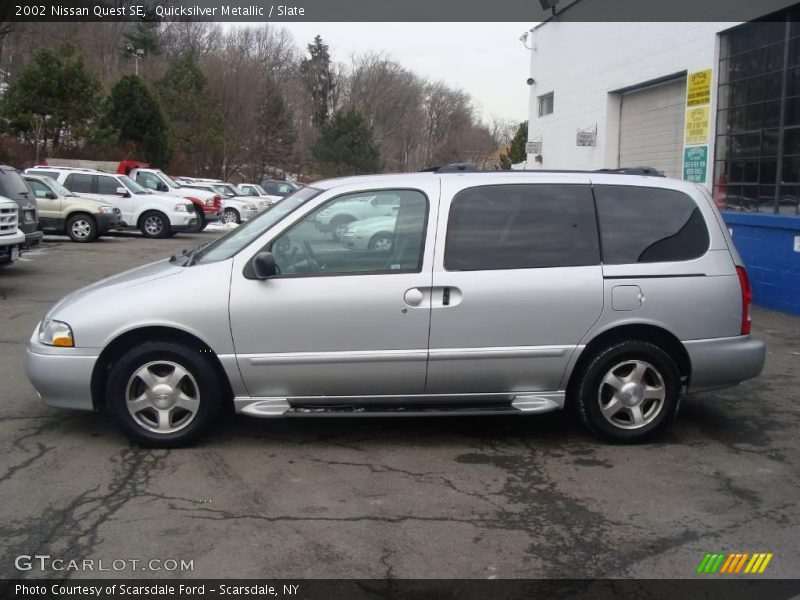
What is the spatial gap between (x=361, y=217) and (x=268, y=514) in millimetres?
2031

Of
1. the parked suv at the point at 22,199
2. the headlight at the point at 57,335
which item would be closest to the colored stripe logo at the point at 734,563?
the headlight at the point at 57,335

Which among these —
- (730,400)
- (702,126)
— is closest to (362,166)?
(702,126)

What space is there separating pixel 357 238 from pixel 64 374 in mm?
2042

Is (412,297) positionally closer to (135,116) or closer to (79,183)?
(79,183)

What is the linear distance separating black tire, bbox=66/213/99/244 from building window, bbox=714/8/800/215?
14.7 metres

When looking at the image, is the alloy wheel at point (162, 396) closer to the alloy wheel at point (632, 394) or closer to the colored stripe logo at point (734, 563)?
the alloy wheel at point (632, 394)

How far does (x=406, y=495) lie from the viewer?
179 inches

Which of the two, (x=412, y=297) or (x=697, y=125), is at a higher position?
(x=697, y=125)

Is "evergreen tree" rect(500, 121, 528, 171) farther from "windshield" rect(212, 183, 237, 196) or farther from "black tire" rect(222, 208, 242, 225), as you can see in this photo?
"black tire" rect(222, 208, 242, 225)

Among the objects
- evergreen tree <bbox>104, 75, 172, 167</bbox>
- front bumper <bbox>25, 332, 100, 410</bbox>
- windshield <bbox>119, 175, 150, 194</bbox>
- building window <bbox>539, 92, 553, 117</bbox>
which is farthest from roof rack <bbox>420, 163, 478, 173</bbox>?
evergreen tree <bbox>104, 75, 172, 167</bbox>

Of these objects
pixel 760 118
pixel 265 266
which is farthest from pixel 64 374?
pixel 760 118

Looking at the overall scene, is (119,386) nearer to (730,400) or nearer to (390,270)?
(390,270)

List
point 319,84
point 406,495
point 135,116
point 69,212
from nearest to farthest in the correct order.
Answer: point 406,495, point 69,212, point 135,116, point 319,84

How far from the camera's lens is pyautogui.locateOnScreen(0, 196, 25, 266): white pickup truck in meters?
12.0
